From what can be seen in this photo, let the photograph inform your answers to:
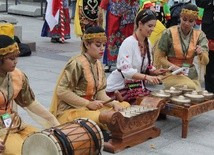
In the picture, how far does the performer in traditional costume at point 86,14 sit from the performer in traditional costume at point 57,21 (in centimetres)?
128

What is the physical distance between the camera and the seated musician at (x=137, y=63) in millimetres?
4426

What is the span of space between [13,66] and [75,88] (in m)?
0.89

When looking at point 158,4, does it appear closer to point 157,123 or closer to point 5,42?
point 157,123

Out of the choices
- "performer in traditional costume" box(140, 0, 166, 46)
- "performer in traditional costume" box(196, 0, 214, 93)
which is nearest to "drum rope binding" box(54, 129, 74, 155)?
"performer in traditional costume" box(196, 0, 214, 93)

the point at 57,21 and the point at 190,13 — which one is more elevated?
the point at 190,13

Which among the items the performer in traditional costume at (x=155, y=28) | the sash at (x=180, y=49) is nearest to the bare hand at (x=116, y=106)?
the sash at (x=180, y=49)

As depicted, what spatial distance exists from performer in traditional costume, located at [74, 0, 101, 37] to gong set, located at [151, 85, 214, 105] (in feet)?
10.6

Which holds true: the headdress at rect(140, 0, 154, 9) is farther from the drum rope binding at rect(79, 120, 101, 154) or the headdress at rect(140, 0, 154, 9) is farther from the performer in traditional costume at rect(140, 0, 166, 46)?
the drum rope binding at rect(79, 120, 101, 154)

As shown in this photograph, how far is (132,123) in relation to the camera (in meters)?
3.88

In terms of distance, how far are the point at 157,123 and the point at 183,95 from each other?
1.37ft


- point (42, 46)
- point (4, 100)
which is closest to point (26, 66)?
point (42, 46)

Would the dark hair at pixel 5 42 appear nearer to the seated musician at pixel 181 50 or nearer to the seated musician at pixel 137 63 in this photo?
the seated musician at pixel 137 63

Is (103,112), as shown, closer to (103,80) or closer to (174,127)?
(103,80)

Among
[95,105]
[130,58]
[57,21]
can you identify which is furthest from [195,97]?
[57,21]
